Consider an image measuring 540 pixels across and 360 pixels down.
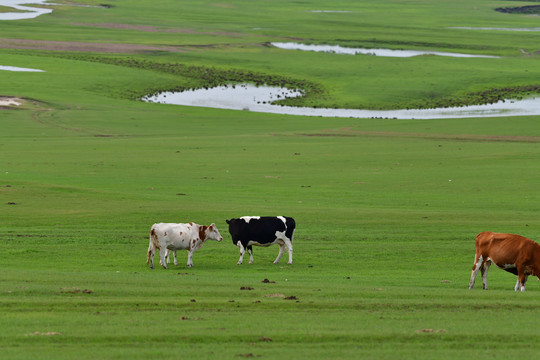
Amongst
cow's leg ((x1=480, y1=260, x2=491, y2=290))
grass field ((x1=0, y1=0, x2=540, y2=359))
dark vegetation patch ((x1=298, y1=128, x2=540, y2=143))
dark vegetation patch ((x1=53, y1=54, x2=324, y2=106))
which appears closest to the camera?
grass field ((x1=0, y1=0, x2=540, y2=359))

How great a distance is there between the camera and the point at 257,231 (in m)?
24.2

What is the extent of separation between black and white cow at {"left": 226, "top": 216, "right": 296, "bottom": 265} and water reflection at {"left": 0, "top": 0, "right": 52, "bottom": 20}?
136 metres

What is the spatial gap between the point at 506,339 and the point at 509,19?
182 metres

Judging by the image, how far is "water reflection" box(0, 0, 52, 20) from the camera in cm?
15262

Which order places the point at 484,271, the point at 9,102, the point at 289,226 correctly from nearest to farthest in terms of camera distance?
the point at 484,271 → the point at 289,226 → the point at 9,102

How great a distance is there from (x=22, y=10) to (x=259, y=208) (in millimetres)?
Result: 148661

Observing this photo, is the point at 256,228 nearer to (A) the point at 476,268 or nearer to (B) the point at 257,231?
(B) the point at 257,231

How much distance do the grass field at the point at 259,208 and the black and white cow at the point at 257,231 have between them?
71cm

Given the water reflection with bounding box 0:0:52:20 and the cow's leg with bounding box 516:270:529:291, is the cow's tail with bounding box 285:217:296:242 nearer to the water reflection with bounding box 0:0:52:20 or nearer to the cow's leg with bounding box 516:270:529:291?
the cow's leg with bounding box 516:270:529:291

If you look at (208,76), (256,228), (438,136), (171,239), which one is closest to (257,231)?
(256,228)

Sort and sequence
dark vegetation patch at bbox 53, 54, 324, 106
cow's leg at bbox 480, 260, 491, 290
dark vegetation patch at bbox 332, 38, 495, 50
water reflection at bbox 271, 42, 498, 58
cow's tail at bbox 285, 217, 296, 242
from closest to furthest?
Result: cow's leg at bbox 480, 260, 491, 290 → cow's tail at bbox 285, 217, 296, 242 → dark vegetation patch at bbox 53, 54, 324, 106 → water reflection at bbox 271, 42, 498, 58 → dark vegetation patch at bbox 332, 38, 495, 50

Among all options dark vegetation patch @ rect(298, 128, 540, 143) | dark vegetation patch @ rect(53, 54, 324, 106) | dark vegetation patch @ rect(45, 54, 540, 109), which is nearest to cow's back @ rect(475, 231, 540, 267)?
dark vegetation patch @ rect(298, 128, 540, 143)

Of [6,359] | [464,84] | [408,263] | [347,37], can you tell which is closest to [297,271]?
[408,263]

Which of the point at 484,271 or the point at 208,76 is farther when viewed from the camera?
the point at 208,76
